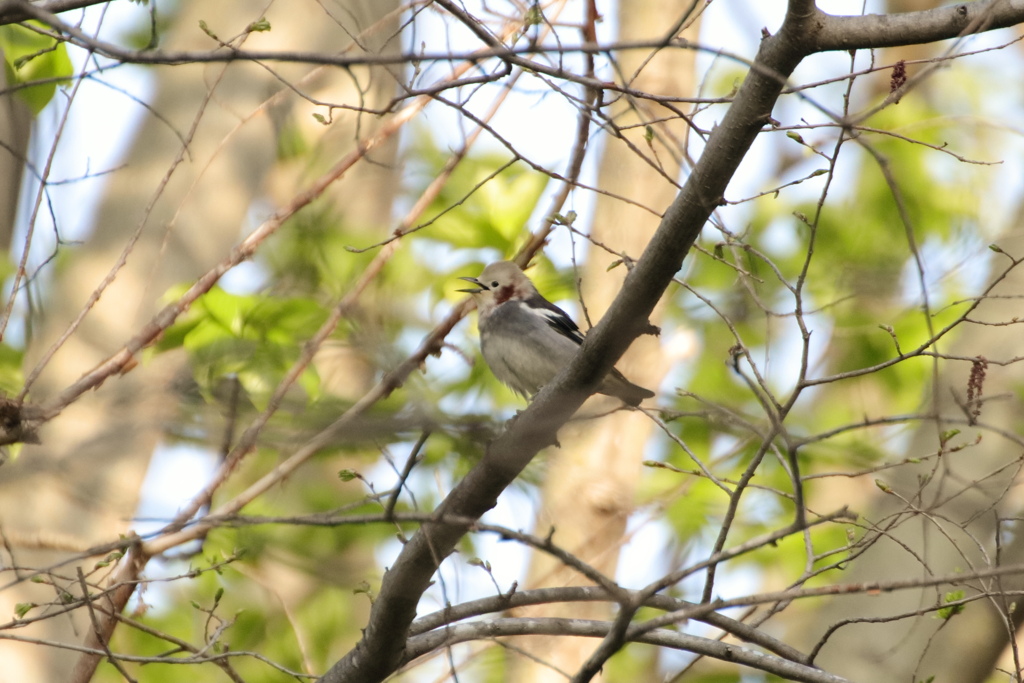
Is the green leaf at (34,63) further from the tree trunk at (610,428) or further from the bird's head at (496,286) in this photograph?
the tree trunk at (610,428)

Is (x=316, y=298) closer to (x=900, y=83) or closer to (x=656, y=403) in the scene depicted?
(x=656, y=403)

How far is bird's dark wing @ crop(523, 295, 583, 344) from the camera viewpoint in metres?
6.43

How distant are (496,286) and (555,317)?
0.46 metres

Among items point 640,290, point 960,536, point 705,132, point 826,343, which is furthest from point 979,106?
point 640,290

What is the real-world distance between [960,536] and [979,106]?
788cm

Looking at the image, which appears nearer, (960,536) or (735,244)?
(735,244)

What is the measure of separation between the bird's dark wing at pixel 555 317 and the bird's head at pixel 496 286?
0.11 meters

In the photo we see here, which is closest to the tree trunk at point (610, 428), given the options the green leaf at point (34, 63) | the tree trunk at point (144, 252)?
the tree trunk at point (144, 252)

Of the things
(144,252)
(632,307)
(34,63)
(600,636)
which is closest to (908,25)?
(632,307)

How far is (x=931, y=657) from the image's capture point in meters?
6.62

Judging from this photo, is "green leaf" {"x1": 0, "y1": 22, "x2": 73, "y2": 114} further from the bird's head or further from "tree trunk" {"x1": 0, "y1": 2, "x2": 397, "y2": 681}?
the bird's head

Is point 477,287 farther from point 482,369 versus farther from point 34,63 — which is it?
point 34,63

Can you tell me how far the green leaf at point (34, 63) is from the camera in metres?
4.75

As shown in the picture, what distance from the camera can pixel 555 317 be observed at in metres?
6.54
